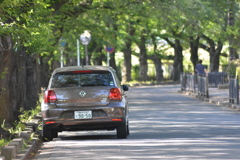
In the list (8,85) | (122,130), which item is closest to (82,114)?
(122,130)

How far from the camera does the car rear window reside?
12.7 metres

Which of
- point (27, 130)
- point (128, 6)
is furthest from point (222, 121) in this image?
point (128, 6)

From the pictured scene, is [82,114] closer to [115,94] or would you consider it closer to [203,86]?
[115,94]

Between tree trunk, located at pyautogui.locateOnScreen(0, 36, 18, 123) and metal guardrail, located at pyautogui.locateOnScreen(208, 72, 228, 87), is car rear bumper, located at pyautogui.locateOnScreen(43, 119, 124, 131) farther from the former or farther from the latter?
metal guardrail, located at pyautogui.locateOnScreen(208, 72, 228, 87)

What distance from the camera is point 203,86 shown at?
28.4m

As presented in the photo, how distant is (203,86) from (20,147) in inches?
735

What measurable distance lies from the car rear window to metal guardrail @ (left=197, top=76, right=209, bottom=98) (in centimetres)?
1539

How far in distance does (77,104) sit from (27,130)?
1563 millimetres

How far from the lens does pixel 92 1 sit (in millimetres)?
31141

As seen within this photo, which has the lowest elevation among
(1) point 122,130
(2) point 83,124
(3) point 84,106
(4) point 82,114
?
(1) point 122,130

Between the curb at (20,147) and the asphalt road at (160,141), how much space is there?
8.2 inches

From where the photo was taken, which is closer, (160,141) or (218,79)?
(160,141)

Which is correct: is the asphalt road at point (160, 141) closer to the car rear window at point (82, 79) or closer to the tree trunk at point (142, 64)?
the car rear window at point (82, 79)

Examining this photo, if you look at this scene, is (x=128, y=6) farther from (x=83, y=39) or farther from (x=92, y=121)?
(x=92, y=121)
